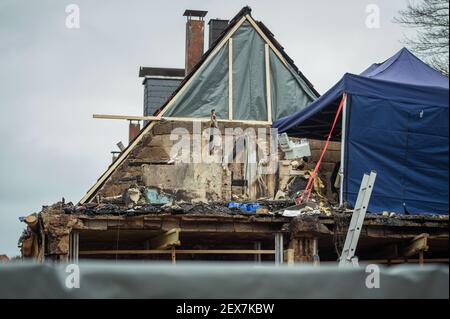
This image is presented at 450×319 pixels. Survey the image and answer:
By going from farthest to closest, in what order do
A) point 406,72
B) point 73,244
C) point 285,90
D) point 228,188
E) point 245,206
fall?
point 285,90 < point 228,188 < point 406,72 < point 245,206 < point 73,244

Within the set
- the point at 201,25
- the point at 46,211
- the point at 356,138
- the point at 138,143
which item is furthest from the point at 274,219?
the point at 201,25

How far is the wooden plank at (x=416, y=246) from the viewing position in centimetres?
1741

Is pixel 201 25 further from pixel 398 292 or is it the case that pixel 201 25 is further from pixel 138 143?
pixel 398 292

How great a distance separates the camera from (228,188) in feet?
69.2

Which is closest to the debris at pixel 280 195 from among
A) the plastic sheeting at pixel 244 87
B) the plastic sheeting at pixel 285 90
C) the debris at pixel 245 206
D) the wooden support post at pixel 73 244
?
the debris at pixel 245 206

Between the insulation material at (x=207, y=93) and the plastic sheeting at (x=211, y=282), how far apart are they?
59.6 feet

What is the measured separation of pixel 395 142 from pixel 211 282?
42.6 feet

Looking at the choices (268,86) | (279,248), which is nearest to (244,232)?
(279,248)

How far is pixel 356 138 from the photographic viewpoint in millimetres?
17922

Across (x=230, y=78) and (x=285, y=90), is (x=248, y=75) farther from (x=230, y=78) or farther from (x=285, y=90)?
(x=285, y=90)

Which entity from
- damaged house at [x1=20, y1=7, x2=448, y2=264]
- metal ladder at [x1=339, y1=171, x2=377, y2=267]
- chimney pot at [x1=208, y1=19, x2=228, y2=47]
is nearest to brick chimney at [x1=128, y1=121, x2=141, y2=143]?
damaged house at [x1=20, y1=7, x2=448, y2=264]

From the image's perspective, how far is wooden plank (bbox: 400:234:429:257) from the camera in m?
17.4

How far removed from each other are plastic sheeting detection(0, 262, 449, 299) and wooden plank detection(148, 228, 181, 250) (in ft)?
38.5

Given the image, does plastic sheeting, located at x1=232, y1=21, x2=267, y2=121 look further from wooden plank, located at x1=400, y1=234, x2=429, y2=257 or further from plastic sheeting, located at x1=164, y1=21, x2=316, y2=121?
wooden plank, located at x1=400, y1=234, x2=429, y2=257
